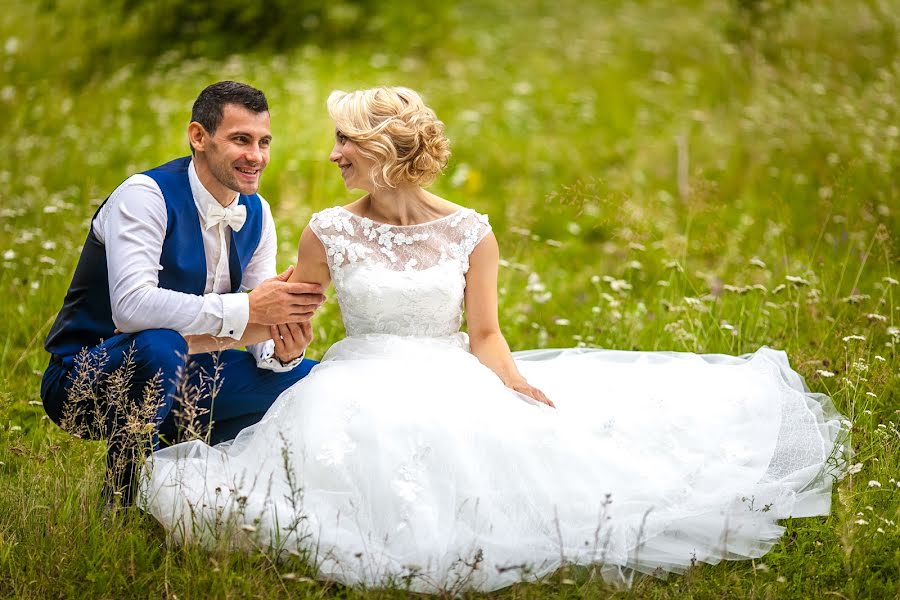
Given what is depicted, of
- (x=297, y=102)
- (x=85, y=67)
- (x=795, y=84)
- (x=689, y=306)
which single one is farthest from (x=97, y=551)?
(x=85, y=67)

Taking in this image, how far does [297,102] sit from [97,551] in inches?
249

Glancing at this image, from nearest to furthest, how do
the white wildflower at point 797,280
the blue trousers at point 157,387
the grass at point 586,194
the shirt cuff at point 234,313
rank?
the grass at point 586,194 → the blue trousers at point 157,387 → the shirt cuff at point 234,313 → the white wildflower at point 797,280

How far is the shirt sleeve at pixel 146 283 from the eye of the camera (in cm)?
367

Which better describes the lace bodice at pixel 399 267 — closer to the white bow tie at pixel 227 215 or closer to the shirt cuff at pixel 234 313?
the white bow tie at pixel 227 215

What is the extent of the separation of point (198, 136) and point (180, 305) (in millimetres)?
737

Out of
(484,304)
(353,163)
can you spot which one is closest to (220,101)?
(353,163)

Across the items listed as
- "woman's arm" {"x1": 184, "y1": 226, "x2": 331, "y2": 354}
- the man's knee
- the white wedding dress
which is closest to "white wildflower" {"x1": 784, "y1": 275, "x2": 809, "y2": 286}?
the white wedding dress

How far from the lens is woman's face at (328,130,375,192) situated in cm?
396

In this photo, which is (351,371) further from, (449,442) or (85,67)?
(85,67)

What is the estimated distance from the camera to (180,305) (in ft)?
12.1

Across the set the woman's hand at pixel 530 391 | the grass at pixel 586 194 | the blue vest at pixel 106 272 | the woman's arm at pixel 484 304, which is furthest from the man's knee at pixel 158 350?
the woman's hand at pixel 530 391

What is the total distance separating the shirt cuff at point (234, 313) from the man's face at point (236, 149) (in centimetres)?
47

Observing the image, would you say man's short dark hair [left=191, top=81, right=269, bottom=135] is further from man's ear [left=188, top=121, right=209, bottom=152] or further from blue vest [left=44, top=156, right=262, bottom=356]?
blue vest [left=44, top=156, right=262, bottom=356]

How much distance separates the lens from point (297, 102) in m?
9.02
